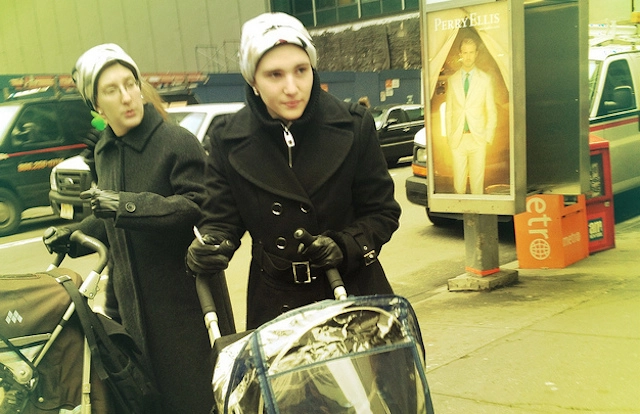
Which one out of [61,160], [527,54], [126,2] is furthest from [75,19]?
[527,54]

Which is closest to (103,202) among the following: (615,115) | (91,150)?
(91,150)

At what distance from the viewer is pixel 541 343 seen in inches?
196

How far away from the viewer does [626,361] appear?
4453mm

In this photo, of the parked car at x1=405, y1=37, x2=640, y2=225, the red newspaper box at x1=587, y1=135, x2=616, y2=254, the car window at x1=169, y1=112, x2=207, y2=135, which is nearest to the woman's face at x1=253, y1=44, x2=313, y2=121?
the red newspaper box at x1=587, y1=135, x2=616, y2=254

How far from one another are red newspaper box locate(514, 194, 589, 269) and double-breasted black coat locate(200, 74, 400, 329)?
4897mm

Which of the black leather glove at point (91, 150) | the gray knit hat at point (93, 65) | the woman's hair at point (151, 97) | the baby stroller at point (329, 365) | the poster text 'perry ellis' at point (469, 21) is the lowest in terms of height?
the baby stroller at point (329, 365)

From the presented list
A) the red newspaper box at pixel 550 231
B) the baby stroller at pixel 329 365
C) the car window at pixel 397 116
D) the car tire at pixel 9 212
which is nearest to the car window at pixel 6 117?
the car tire at pixel 9 212

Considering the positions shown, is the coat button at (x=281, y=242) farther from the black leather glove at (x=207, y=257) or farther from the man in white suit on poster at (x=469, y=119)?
the man in white suit on poster at (x=469, y=119)

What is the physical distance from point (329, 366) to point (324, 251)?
57 centimetres

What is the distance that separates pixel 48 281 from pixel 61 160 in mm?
11424

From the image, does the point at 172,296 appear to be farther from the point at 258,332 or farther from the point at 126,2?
the point at 126,2

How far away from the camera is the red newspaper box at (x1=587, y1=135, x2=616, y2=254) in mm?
7859

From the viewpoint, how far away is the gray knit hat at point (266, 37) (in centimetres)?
245

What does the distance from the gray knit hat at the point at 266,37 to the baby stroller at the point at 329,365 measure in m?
0.95
